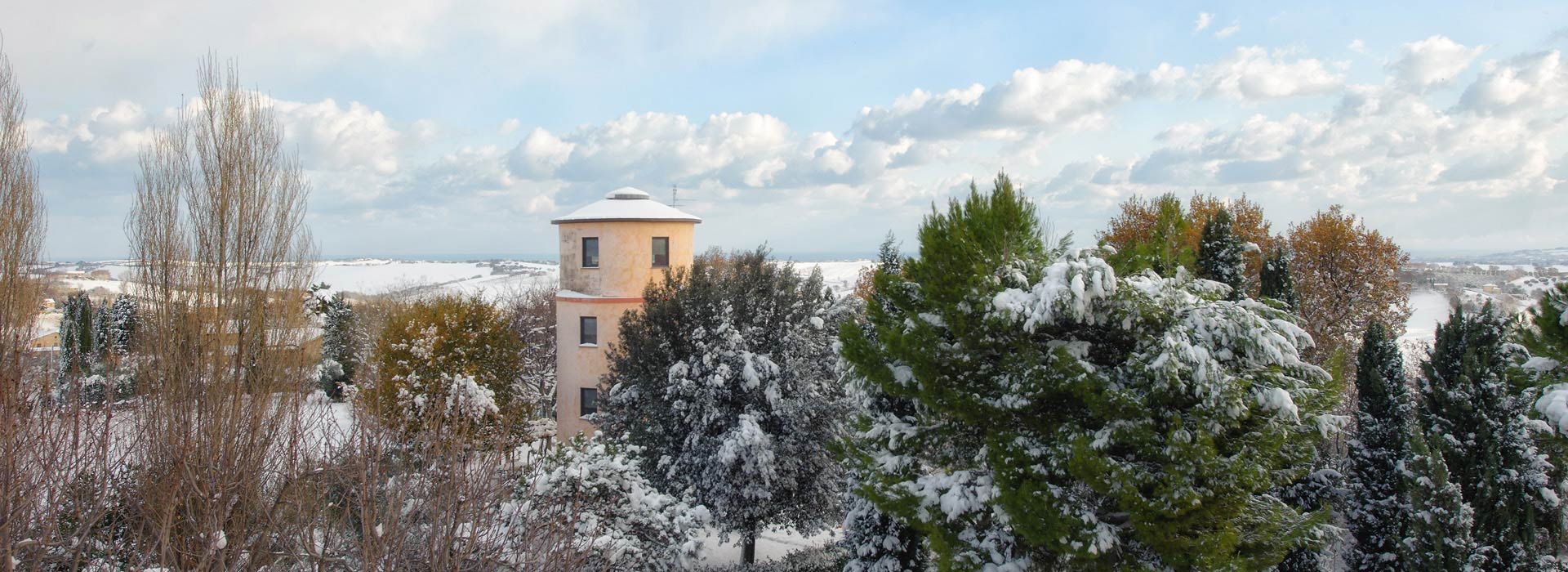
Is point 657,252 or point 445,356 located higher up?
point 657,252

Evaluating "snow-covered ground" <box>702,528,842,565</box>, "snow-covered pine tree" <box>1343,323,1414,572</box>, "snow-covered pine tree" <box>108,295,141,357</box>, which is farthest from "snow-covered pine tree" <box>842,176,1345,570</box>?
"snow-covered pine tree" <box>108,295,141,357</box>

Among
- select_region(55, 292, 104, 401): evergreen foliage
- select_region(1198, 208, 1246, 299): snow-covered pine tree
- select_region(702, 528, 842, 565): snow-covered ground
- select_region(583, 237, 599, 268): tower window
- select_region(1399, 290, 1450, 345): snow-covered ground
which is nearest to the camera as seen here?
select_region(1198, 208, 1246, 299): snow-covered pine tree

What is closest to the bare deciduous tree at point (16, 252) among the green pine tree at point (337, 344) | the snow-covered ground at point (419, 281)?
the green pine tree at point (337, 344)

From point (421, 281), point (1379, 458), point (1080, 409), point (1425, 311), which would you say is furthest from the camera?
point (421, 281)

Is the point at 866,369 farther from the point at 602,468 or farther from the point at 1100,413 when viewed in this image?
the point at 602,468

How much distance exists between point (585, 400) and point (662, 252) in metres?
4.16

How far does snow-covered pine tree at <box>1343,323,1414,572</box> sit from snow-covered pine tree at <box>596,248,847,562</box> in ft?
26.5

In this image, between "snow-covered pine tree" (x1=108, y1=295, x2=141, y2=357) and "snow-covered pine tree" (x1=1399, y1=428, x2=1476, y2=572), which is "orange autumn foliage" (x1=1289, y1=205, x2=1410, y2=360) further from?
"snow-covered pine tree" (x1=108, y1=295, x2=141, y2=357)

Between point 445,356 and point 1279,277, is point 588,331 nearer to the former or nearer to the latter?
point 445,356

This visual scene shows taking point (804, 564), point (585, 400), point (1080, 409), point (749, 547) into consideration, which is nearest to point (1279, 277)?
point (1080, 409)

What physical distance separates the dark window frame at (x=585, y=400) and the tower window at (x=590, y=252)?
3.04m

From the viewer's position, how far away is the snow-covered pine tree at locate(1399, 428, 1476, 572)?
10.7 meters

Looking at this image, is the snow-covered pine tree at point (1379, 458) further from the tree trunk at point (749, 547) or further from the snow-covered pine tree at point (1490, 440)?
the tree trunk at point (749, 547)

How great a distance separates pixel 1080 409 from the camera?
9.08 m
